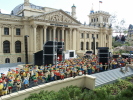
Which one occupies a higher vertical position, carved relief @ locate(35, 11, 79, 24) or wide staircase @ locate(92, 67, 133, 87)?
carved relief @ locate(35, 11, 79, 24)

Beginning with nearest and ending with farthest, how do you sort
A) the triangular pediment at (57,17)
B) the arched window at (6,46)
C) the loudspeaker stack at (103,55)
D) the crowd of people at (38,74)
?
the crowd of people at (38,74) → the loudspeaker stack at (103,55) → the arched window at (6,46) → the triangular pediment at (57,17)

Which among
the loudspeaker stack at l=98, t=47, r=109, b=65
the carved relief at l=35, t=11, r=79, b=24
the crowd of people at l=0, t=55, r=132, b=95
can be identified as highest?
the carved relief at l=35, t=11, r=79, b=24

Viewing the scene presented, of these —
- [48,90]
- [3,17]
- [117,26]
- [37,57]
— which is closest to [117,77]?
[48,90]

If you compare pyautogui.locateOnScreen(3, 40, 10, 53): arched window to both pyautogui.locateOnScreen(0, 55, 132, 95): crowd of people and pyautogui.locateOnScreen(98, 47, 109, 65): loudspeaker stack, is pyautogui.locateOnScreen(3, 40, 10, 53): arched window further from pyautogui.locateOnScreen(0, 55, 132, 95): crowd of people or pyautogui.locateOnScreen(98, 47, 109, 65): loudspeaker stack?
pyautogui.locateOnScreen(98, 47, 109, 65): loudspeaker stack

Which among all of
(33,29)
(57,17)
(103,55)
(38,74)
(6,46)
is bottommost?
(38,74)

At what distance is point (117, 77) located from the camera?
1917 cm

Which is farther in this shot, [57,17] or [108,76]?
[57,17]

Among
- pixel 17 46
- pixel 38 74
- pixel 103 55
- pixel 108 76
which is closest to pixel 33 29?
pixel 17 46

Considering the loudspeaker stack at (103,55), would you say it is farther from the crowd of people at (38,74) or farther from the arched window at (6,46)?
the arched window at (6,46)

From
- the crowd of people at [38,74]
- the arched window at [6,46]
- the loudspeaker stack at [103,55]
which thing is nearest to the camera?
the crowd of people at [38,74]

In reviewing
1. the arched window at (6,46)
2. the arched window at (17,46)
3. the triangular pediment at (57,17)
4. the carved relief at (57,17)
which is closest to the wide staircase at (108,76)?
the triangular pediment at (57,17)

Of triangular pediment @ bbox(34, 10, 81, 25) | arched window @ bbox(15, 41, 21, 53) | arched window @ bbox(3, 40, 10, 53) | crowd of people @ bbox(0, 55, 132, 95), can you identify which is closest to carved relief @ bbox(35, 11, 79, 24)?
triangular pediment @ bbox(34, 10, 81, 25)

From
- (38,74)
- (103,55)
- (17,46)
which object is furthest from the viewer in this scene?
(17,46)

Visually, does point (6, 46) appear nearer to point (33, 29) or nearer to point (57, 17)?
point (33, 29)
